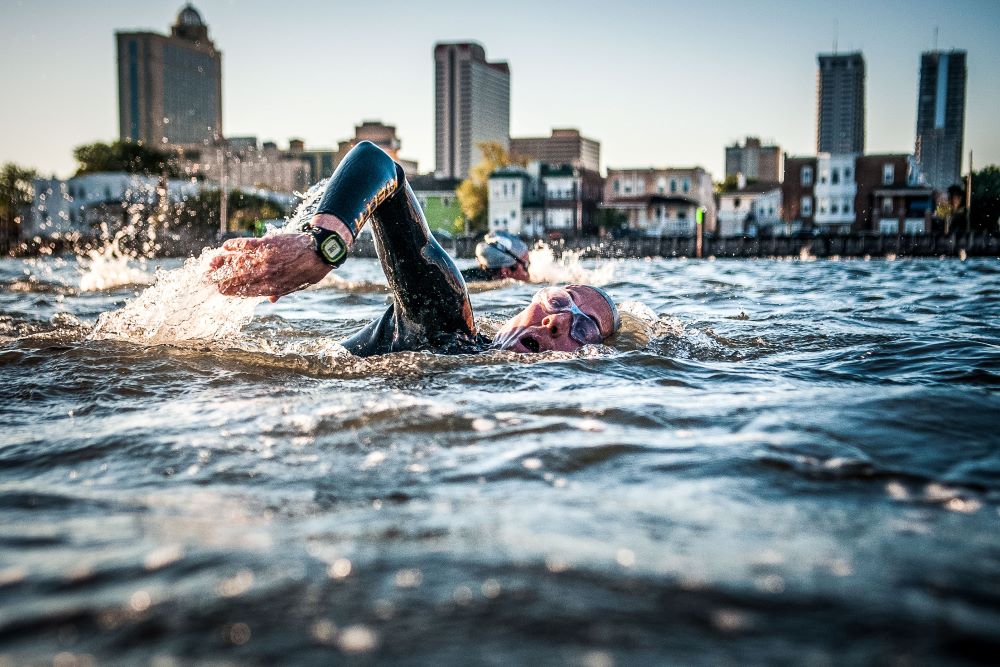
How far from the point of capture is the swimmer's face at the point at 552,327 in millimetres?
5383

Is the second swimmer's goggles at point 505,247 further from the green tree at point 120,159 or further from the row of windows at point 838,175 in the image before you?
the green tree at point 120,159

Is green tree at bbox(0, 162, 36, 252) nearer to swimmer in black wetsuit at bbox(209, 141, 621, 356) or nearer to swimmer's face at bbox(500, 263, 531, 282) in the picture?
swimmer's face at bbox(500, 263, 531, 282)

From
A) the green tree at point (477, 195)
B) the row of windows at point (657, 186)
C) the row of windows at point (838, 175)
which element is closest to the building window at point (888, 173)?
the row of windows at point (838, 175)

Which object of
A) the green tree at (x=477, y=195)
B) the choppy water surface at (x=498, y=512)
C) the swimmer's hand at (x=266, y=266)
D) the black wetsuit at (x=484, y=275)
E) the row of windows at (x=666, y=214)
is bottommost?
the choppy water surface at (x=498, y=512)

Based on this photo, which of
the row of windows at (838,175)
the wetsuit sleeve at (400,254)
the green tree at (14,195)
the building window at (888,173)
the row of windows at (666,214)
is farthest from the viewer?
the green tree at (14,195)

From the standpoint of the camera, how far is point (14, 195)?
92.8 meters

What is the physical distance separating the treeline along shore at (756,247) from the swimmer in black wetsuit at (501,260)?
84.3ft

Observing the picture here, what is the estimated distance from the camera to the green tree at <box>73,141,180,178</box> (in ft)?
343

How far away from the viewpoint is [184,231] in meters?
79.8

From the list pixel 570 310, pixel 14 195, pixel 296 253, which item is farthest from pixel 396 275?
pixel 14 195

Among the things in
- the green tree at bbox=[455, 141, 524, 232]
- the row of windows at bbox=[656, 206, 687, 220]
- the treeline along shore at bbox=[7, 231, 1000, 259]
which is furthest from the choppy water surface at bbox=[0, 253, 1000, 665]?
the green tree at bbox=[455, 141, 524, 232]

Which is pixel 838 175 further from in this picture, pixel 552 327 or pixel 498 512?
pixel 498 512

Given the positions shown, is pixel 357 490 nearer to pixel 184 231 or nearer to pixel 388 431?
pixel 388 431

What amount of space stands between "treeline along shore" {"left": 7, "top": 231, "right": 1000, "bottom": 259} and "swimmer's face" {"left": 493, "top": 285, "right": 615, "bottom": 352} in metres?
35.9
